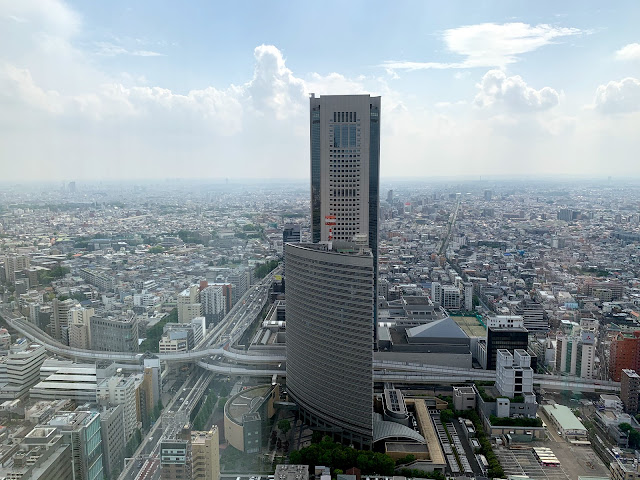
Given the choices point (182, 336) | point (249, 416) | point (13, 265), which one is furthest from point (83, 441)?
point (13, 265)

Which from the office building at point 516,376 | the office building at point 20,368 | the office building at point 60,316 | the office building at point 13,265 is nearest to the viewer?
the office building at point 20,368

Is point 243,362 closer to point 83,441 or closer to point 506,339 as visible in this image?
point 83,441

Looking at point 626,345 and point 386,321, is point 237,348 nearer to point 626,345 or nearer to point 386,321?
point 386,321

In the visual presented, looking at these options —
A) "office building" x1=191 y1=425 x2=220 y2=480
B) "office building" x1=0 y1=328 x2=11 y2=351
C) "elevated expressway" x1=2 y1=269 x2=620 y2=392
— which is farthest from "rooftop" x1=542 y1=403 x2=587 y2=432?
"office building" x1=0 y1=328 x2=11 y2=351

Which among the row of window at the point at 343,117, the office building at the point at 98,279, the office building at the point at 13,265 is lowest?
the office building at the point at 98,279

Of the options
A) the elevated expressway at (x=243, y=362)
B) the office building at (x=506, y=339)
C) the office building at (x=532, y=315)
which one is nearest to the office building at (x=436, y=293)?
the office building at (x=532, y=315)

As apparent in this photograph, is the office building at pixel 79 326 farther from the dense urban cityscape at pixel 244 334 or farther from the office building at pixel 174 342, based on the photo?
the office building at pixel 174 342
